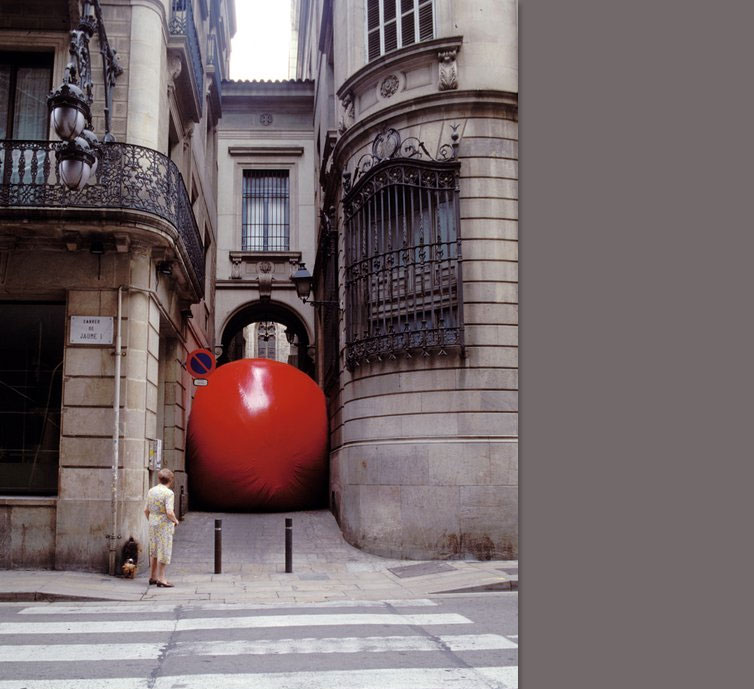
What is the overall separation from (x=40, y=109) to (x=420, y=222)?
686 centimetres

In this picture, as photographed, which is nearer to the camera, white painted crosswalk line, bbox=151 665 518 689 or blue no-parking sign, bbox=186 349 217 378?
Result: white painted crosswalk line, bbox=151 665 518 689

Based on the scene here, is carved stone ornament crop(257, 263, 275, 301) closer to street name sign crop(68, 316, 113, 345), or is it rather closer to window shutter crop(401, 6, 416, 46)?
window shutter crop(401, 6, 416, 46)

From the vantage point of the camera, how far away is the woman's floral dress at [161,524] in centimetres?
1147

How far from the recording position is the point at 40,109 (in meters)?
14.4

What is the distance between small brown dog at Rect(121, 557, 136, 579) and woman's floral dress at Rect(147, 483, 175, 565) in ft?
2.36

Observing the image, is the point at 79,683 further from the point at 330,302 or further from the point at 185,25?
the point at 185,25

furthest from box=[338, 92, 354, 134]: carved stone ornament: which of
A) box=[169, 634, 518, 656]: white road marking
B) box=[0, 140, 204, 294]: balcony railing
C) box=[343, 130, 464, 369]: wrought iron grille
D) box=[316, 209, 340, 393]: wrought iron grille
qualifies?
box=[169, 634, 518, 656]: white road marking

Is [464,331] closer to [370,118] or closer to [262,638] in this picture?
[370,118]

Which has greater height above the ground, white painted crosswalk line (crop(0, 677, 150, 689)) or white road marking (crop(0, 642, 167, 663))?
white painted crosswalk line (crop(0, 677, 150, 689))

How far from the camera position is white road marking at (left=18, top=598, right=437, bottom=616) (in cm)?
946

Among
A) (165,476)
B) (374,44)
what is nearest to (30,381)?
(165,476)

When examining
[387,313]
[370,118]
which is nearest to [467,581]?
[387,313]

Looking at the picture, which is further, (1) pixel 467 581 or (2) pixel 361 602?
(1) pixel 467 581

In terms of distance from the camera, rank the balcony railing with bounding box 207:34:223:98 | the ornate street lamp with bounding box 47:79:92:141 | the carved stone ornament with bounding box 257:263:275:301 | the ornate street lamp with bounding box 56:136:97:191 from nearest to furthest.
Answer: the ornate street lamp with bounding box 47:79:92:141 → the ornate street lamp with bounding box 56:136:97:191 → the balcony railing with bounding box 207:34:223:98 → the carved stone ornament with bounding box 257:263:275:301
